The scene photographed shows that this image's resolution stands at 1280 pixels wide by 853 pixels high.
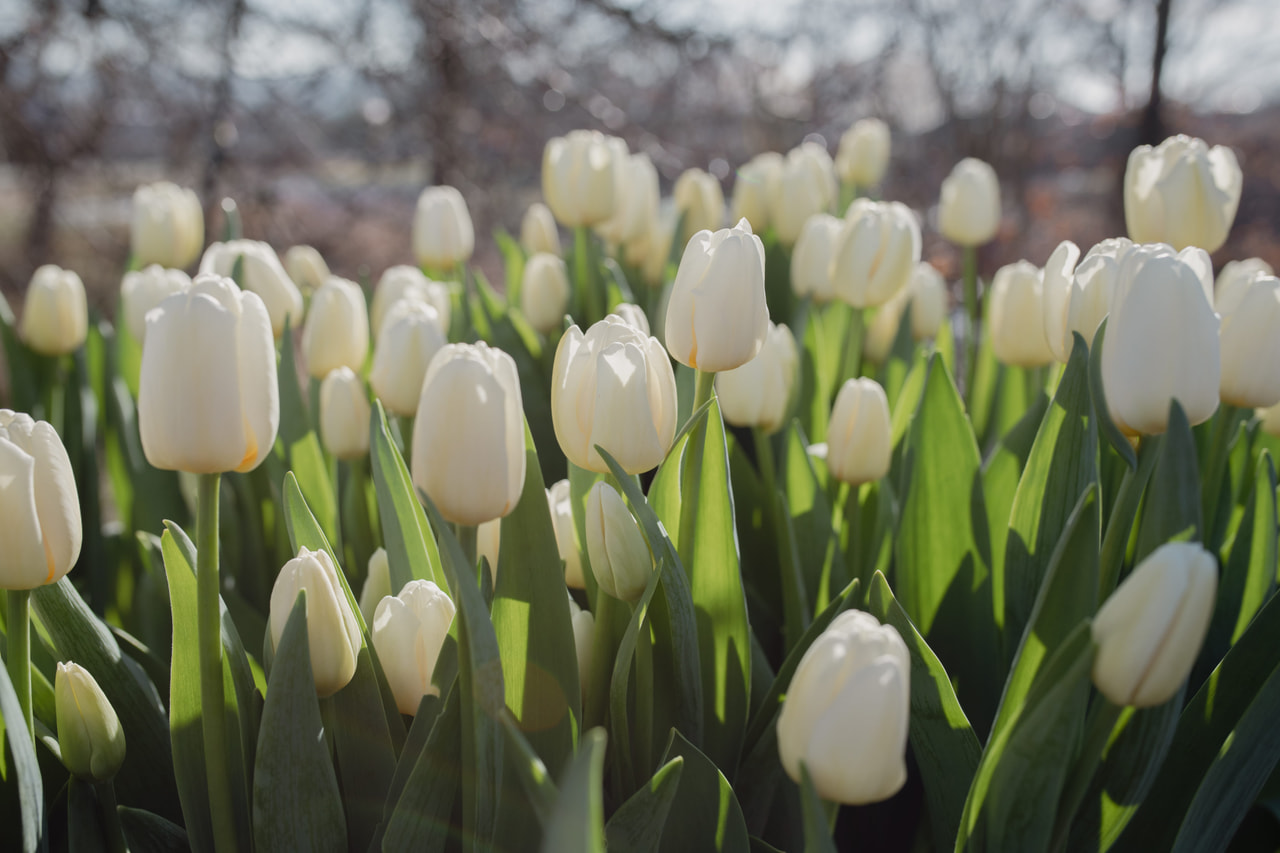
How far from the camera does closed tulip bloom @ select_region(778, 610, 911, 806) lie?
0.61 meters

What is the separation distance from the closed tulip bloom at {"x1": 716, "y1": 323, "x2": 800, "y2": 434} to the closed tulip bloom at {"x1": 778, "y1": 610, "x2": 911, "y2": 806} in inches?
25.7

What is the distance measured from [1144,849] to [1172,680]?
1.18 feet

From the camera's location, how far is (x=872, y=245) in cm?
146

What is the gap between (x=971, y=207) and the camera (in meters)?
2.07

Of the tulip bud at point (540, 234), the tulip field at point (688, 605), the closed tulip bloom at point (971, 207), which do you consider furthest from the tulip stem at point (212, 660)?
the closed tulip bloom at point (971, 207)

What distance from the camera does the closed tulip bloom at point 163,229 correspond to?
6.30ft

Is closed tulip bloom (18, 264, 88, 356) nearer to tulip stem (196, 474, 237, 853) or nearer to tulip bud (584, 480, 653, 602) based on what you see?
tulip stem (196, 474, 237, 853)

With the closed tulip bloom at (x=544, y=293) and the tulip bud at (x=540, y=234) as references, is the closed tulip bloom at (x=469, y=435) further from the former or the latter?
the tulip bud at (x=540, y=234)

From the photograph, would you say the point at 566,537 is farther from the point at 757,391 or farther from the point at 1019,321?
the point at 1019,321

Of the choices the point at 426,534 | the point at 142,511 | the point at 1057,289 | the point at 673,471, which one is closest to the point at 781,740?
the point at 673,471

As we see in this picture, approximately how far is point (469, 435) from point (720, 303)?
29 centimetres

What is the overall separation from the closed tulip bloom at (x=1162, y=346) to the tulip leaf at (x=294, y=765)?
0.66 metres

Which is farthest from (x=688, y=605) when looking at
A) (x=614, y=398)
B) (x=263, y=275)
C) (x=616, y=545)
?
(x=263, y=275)

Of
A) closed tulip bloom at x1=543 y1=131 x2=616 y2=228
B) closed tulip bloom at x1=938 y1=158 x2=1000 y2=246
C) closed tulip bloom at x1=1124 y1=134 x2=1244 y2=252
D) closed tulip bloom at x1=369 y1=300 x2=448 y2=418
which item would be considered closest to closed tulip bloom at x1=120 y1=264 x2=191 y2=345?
closed tulip bloom at x1=369 y1=300 x2=448 y2=418
